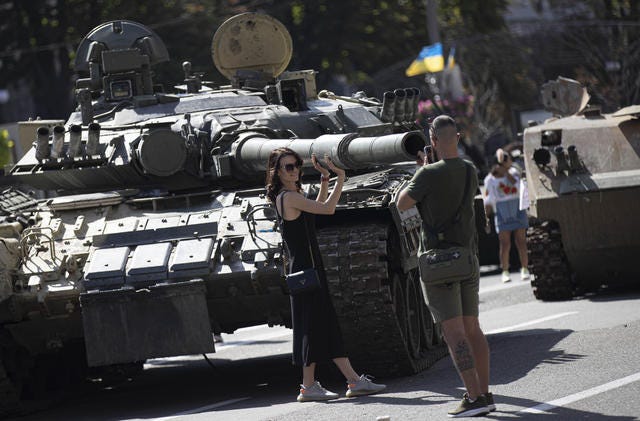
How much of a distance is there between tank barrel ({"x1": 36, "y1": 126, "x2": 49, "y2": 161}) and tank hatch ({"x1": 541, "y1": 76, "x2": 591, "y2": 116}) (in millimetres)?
7603

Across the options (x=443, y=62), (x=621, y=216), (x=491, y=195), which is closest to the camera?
(x=621, y=216)

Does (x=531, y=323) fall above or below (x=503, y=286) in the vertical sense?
above

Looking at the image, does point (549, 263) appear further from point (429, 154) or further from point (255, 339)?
point (429, 154)

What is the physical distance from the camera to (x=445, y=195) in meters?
9.52

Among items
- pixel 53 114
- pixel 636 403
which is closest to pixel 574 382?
pixel 636 403

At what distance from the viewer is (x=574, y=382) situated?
407 inches

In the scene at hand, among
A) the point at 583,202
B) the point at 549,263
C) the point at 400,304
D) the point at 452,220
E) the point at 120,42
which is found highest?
the point at 120,42

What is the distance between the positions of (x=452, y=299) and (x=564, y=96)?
9931 millimetres

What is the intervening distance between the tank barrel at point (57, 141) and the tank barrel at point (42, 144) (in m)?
0.06

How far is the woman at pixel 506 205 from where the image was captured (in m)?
18.9

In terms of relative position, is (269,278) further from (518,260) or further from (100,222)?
(518,260)

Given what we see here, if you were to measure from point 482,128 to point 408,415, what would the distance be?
88.0 ft

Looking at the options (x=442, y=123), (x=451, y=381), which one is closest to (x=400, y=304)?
(x=451, y=381)

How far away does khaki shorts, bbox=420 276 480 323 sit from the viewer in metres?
9.49
